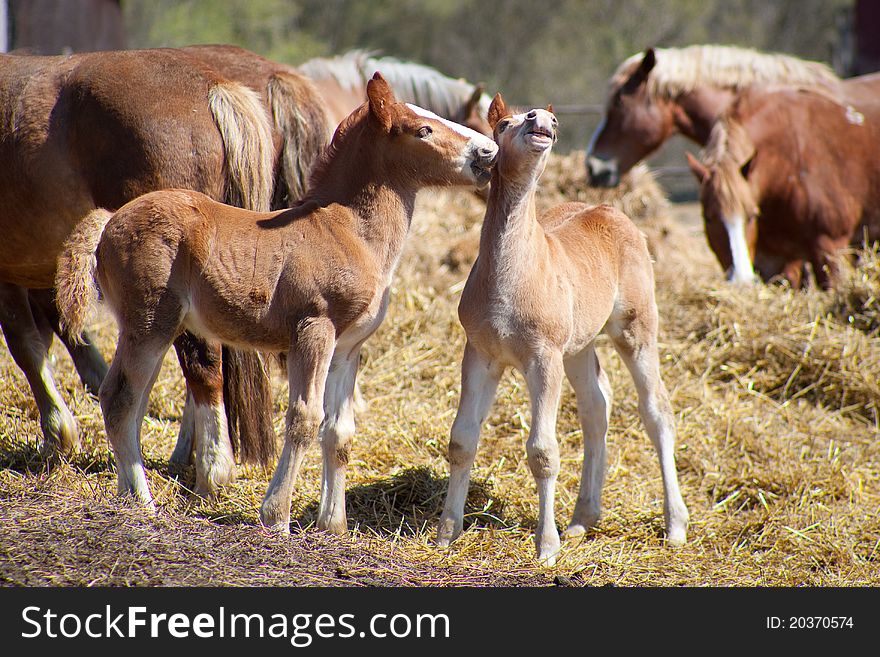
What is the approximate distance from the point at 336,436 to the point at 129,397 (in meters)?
0.73

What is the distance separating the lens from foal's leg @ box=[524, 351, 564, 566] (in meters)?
3.20

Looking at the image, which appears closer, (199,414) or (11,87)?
(199,414)

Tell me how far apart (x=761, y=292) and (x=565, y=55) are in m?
18.4

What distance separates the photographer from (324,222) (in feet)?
10.5

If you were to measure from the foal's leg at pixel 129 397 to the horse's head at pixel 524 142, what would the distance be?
1307 mm

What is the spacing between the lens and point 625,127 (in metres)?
7.71

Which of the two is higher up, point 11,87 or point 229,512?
point 11,87

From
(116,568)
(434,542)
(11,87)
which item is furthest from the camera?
(11,87)

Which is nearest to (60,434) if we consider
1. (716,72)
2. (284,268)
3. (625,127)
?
(284,268)

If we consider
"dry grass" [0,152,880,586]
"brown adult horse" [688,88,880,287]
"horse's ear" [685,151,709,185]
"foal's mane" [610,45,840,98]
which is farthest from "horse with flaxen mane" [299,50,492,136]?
"brown adult horse" [688,88,880,287]

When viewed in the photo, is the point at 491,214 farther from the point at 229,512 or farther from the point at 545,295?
the point at 229,512

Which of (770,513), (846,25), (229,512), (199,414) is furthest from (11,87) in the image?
(846,25)

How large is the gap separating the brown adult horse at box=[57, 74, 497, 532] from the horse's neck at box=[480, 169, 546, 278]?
5.9 inches

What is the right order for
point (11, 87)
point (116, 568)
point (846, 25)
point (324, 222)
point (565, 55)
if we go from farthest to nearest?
point (565, 55) → point (846, 25) → point (11, 87) → point (324, 222) → point (116, 568)
